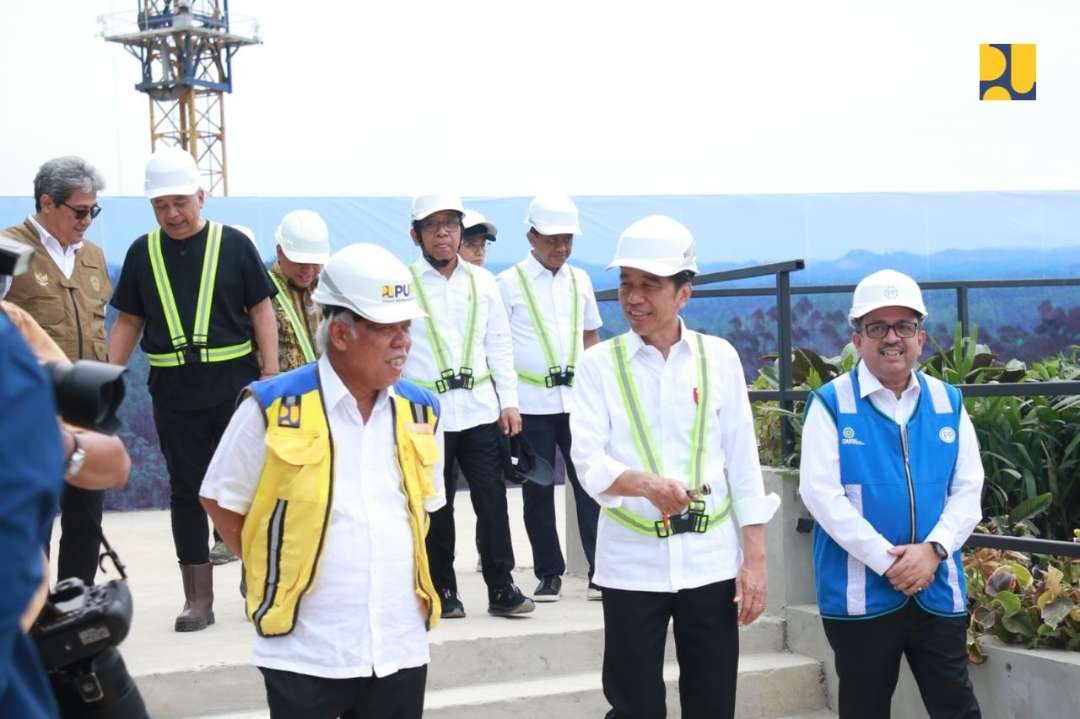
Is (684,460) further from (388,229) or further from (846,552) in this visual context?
(388,229)

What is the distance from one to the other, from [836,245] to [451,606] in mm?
6942

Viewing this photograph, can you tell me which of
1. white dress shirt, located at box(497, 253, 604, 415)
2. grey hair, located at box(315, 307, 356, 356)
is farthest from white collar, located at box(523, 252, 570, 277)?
grey hair, located at box(315, 307, 356, 356)

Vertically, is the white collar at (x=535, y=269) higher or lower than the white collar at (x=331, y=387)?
higher

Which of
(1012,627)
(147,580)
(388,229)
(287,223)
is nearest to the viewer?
(1012,627)

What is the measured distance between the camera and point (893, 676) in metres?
4.63

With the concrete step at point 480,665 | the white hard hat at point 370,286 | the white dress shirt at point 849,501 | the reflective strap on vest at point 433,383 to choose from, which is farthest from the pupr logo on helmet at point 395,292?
the reflective strap on vest at point 433,383

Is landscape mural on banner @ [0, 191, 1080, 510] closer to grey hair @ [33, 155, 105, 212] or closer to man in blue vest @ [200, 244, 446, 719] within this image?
grey hair @ [33, 155, 105, 212]

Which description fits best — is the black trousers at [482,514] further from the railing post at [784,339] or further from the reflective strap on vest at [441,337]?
the railing post at [784,339]

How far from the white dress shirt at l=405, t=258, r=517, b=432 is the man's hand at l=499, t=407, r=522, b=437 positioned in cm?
3

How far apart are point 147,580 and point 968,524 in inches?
187

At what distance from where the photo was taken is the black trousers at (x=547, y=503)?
7.00m

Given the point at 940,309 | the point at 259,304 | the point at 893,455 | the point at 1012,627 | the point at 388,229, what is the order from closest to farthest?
the point at 893,455 → the point at 1012,627 → the point at 259,304 → the point at 388,229 → the point at 940,309

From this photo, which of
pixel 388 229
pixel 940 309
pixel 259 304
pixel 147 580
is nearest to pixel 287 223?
pixel 259 304

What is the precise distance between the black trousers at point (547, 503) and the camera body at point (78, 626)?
167 inches
